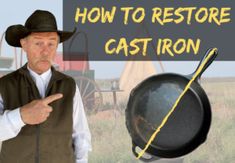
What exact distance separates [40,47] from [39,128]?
9.5 inches

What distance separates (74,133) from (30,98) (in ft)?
0.62

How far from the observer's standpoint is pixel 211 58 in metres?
1.66

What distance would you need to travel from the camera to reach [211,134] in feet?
11.5

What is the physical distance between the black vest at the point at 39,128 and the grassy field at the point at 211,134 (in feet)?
5.03

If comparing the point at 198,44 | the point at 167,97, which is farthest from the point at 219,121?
the point at 167,97

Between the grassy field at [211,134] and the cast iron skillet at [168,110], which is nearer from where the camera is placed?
A: the cast iron skillet at [168,110]

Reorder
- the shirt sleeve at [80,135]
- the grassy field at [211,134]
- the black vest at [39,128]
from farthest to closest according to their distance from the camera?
the grassy field at [211,134] < the shirt sleeve at [80,135] < the black vest at [39,128]

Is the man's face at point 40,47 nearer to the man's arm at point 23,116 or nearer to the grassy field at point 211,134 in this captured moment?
the man's arm at point 23,116

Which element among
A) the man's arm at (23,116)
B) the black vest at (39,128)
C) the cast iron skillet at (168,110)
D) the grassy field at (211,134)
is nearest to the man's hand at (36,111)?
the man's arm at (23,116)

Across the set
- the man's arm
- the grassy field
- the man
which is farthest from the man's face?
the grassy field

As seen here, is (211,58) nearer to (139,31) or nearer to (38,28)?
(38,28)

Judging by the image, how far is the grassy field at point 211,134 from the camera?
10.5 feet

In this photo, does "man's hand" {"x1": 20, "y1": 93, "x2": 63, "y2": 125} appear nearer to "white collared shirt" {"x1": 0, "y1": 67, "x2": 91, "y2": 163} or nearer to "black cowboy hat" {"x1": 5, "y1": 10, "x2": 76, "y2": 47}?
"white collared shirt" {"x1": 0, "y1": 67, "x2": 91, "y2": 163}

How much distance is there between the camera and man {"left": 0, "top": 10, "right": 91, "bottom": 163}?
150 cm
